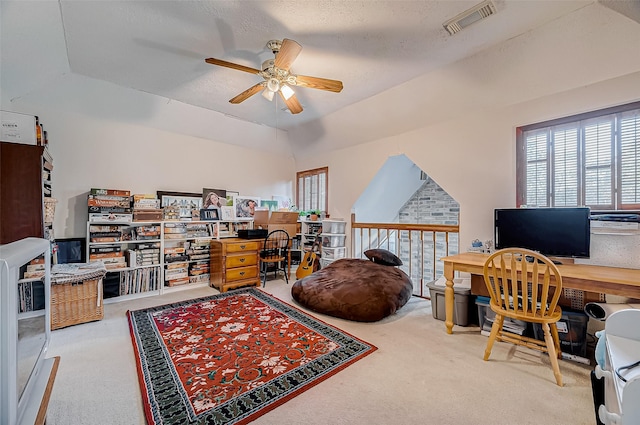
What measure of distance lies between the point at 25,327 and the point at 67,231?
3.25 metres

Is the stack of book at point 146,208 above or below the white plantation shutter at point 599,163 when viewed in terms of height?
below

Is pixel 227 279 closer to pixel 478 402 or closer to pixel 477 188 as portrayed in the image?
pixel 478 402

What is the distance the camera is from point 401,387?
1.74 meters

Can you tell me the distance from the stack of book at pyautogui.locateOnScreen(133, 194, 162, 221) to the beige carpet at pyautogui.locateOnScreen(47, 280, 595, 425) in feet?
5.06

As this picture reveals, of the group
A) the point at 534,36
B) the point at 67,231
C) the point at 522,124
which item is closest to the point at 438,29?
the point at 534,36

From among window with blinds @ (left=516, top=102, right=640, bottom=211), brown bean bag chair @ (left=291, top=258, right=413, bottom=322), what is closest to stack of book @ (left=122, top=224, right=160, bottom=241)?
brown bean bag chair @ (left=291, top=258, right=413, bottom=322)

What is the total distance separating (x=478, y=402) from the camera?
1.61 meters

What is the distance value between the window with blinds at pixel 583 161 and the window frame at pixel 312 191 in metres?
3.09

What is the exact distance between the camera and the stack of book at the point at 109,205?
325cm

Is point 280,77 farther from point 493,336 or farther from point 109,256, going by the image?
point 109,256

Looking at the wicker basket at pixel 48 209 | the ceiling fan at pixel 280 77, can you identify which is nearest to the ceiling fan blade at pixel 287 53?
the ceiling fan at pixel 280 77

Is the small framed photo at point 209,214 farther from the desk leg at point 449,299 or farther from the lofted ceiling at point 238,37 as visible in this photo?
the desk leg at point 449,299

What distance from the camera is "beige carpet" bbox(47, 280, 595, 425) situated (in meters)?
1.49

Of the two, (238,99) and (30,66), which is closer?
(30,66)
